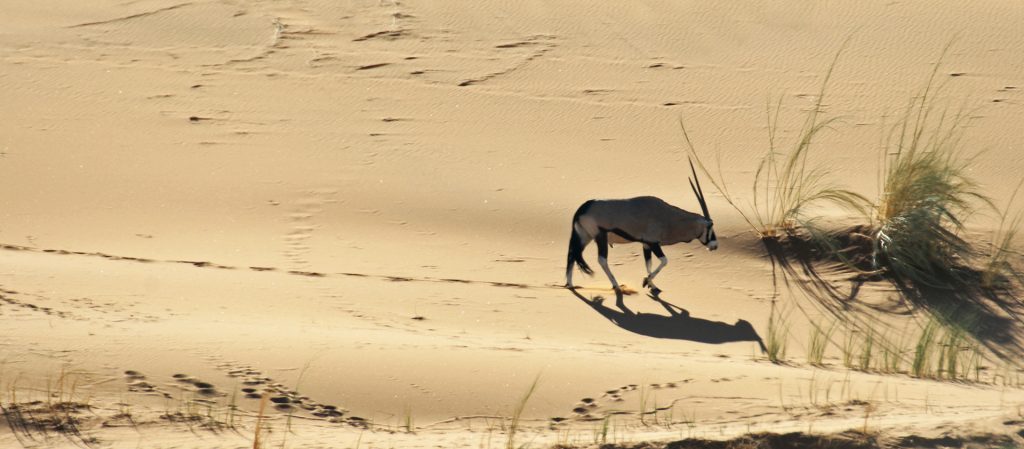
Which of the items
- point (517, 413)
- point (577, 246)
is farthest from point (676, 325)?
point (517, 413)

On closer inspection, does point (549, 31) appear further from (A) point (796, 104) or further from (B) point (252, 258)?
(B) point (252, 258)

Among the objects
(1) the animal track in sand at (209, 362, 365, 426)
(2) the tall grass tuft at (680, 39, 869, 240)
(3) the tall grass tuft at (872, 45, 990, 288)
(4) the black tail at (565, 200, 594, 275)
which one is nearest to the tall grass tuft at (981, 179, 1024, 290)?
(3) the tall grass tuft at (872, 45, 990, 288)

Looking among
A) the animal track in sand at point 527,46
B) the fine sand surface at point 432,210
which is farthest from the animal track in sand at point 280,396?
the animal track in sand at point 527,46

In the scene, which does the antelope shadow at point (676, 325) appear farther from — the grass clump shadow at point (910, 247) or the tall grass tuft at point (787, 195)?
the tall grass tuft at point (787, 195)

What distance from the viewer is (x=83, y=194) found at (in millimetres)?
10602

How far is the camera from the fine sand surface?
18.7 feet

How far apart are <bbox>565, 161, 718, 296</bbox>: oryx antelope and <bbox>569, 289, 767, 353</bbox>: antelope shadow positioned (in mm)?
358

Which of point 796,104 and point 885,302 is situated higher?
point 796,104

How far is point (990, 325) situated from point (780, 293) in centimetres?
141

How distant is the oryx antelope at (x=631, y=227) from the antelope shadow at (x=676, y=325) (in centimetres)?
36

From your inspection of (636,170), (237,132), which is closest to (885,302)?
(636,170)

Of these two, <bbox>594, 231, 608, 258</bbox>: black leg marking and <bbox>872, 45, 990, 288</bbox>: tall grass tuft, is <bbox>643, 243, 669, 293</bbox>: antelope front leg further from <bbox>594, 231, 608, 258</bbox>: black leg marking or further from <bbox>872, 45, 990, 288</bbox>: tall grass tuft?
<bbox>872, 45, 990, 288</bbox>: tall grass tuft

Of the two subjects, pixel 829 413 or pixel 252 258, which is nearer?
pixel 829 413

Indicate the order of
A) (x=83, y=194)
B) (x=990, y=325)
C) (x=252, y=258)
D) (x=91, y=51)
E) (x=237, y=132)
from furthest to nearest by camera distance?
1. (x=91, y=51)
2. (x=237, y=132)
3. (x=83, y=194)
4. (x=252, y=258)
5. (x=990, y=325)
